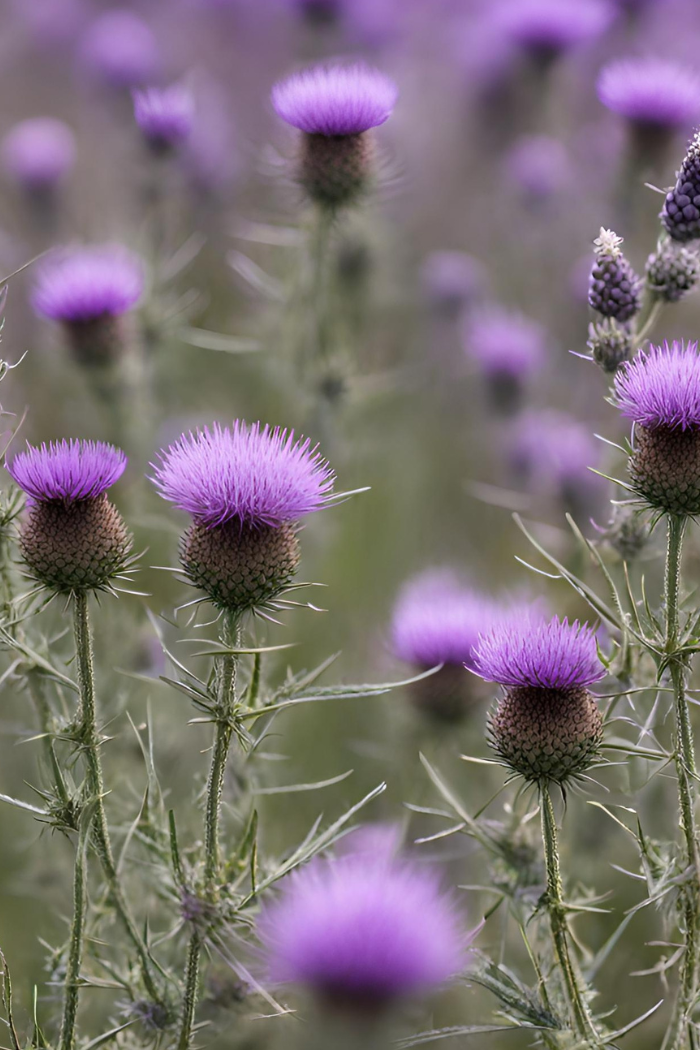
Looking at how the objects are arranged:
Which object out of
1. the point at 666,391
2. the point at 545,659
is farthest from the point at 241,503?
the point at 666,391

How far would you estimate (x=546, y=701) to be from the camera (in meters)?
2.44

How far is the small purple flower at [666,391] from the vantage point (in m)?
2.39

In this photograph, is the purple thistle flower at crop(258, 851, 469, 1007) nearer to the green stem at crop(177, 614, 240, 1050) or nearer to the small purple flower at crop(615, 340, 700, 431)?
the green stem at crop(177, 614, 240, 1050)

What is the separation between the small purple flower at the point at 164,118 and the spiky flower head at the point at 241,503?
2932 mm

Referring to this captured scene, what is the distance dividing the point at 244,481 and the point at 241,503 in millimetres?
50

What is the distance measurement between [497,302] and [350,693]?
5.68m

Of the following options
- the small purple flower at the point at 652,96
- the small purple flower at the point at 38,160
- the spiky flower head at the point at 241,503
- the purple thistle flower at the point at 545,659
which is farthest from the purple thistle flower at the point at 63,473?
the small purple flower at the point at 38,160

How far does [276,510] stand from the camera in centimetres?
247

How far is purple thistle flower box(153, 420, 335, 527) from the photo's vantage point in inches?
96.2

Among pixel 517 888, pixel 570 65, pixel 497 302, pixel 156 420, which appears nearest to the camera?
pixel 517 888

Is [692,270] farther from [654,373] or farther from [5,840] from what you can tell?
[5,840]

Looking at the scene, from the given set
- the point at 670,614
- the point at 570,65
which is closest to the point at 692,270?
the point at 670,614

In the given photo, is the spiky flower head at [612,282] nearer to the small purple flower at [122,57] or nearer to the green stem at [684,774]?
the green stem at [684,774]

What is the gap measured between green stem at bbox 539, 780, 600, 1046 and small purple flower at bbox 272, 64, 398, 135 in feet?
7.33
